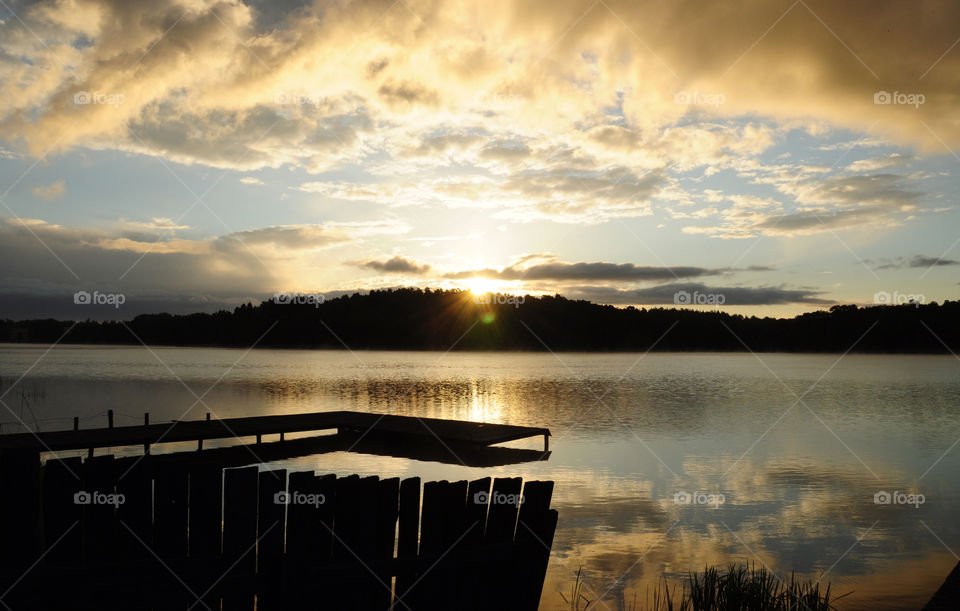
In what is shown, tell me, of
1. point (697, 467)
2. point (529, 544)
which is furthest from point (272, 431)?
point (529, 544)

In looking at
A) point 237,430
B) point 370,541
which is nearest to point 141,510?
point 370,541

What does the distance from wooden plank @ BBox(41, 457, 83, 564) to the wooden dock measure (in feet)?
38.2

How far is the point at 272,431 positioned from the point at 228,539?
1535 centimetres

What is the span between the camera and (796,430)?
119 ft

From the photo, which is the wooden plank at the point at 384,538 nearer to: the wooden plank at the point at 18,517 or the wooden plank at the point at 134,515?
the wooden plank at the point at 134,515

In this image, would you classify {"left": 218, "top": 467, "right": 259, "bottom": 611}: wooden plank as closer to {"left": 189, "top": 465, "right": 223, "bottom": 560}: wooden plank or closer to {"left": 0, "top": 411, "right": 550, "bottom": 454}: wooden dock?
{"left": 189, "top": 465, "right": 223, "bottom": 560}: wooden plank

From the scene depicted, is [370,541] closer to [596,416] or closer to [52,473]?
[52,473]

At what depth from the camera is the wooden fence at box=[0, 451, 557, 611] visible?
4.28m

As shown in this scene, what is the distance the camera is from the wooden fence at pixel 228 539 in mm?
4277

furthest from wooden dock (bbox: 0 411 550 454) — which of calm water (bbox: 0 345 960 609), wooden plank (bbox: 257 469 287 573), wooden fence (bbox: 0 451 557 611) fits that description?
wooden plank (bbox: 257 469 287 573)

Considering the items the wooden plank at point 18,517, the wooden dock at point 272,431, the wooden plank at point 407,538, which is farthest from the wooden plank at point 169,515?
the wooden dock at point 272,431

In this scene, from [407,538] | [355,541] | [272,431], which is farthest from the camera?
[272,431]

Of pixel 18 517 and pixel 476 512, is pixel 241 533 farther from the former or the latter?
pixel 476 512

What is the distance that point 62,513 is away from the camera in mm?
4316
